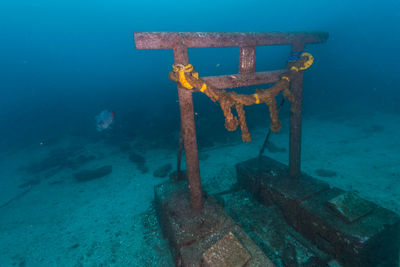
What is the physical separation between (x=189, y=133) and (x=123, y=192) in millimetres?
5560

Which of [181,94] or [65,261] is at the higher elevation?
Result: [181,94]

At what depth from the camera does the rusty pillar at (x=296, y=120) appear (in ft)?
14.1

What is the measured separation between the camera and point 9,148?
17.3 meters

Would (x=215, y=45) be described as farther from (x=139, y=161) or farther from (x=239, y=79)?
(x=139, y=161)

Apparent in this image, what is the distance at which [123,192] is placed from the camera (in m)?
7.74

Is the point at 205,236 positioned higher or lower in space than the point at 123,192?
higher

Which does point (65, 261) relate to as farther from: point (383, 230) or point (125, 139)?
point (125, 139)

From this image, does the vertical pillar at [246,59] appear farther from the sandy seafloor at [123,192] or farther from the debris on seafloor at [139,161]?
the debris on seafloor at [139,161]

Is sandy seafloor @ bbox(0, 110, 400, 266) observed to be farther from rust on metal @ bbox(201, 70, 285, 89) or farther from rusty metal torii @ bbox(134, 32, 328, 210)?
rust on metal @ bbox(201, 70, 285, 89)

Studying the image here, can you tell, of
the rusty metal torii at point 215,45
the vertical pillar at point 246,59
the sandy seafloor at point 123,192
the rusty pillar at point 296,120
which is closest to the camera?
the rusty metal torii at point 215,45

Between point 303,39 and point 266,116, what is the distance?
43.1 ft

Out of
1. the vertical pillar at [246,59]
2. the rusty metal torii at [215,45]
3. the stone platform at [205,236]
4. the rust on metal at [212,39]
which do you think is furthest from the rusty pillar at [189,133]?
the vertical pillar at [246,59]

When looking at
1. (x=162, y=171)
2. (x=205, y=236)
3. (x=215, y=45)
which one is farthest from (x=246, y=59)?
Answer: (x=162, y=171)

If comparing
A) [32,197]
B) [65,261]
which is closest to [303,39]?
[65,261]
